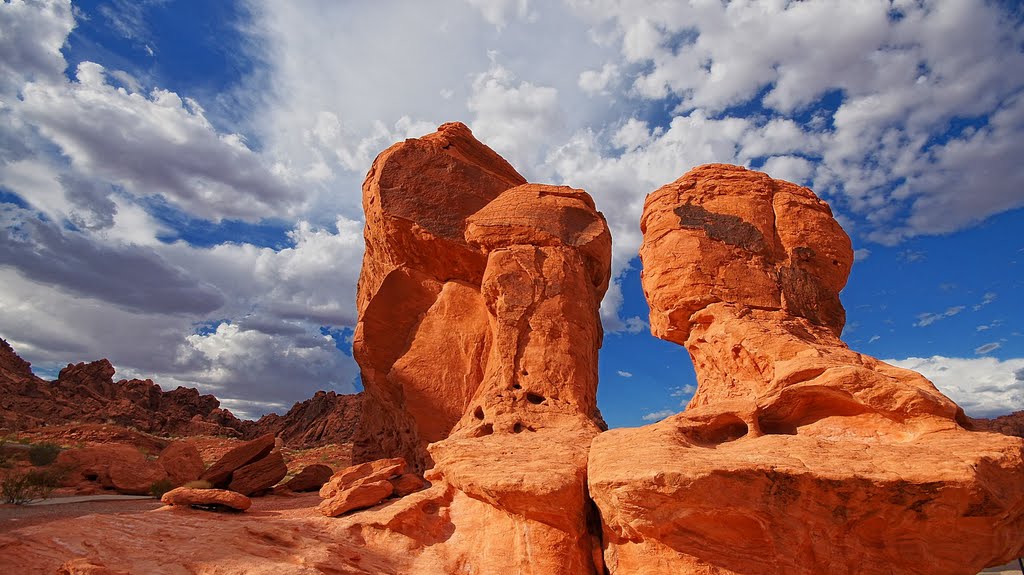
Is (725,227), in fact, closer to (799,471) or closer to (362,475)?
(799,471)

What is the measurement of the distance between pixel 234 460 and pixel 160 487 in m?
1.68

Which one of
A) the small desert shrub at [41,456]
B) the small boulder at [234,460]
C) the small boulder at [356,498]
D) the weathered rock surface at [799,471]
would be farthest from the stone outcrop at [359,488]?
the small desert shrub at [41,456]

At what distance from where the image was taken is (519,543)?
7547 millimetres

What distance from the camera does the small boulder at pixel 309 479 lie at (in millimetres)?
15711

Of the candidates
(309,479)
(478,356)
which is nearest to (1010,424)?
(478,356)

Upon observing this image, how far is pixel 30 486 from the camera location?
11508 mm

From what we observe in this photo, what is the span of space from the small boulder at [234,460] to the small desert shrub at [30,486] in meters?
3.04

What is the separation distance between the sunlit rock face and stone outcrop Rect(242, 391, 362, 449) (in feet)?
87.6

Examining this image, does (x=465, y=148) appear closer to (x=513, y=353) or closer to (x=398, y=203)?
A: (x=398, y=203)

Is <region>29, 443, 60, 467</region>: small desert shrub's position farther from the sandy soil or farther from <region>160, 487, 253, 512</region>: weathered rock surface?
<region>160, 487, 253, 512</region>: weathered rock surface

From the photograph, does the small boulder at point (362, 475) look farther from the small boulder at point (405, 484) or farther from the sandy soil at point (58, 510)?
the sandy soil at point (58, 510)

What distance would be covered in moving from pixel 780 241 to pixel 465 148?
29.3 ft

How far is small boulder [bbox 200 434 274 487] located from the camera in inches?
553

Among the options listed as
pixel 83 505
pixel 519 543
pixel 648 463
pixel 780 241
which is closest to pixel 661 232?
pixel 780 241
